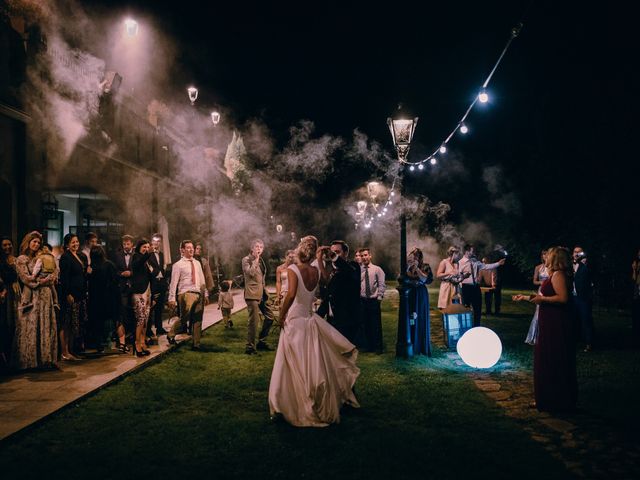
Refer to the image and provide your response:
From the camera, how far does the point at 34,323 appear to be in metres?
7.12

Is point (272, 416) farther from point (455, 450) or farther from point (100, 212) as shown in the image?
point (100, 212)

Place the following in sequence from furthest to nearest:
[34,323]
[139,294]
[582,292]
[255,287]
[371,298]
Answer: [582,292]
[255,287]
[371,298]
[139,294]
[34,323]

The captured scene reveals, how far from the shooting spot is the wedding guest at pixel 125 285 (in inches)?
335

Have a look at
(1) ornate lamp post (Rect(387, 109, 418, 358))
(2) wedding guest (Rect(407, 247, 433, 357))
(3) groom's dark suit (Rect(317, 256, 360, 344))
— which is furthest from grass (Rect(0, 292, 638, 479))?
(2) wedding guest (Rect(407, 247, 433, 357))

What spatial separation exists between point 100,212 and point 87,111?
8.52 ft

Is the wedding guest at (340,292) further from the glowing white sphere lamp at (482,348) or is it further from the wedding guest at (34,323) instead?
the wedding guest at (34,323)

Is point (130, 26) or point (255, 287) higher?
point (130, 26)

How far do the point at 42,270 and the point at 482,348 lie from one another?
6414mm

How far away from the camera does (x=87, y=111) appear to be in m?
11.8

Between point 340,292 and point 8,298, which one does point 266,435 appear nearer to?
point 340,292

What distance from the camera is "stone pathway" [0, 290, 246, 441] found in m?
5.19

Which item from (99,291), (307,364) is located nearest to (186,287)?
(99,291)

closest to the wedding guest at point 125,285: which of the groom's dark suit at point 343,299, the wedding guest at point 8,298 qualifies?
the wedding guest at point 8,298

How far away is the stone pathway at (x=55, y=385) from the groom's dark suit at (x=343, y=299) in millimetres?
3061
